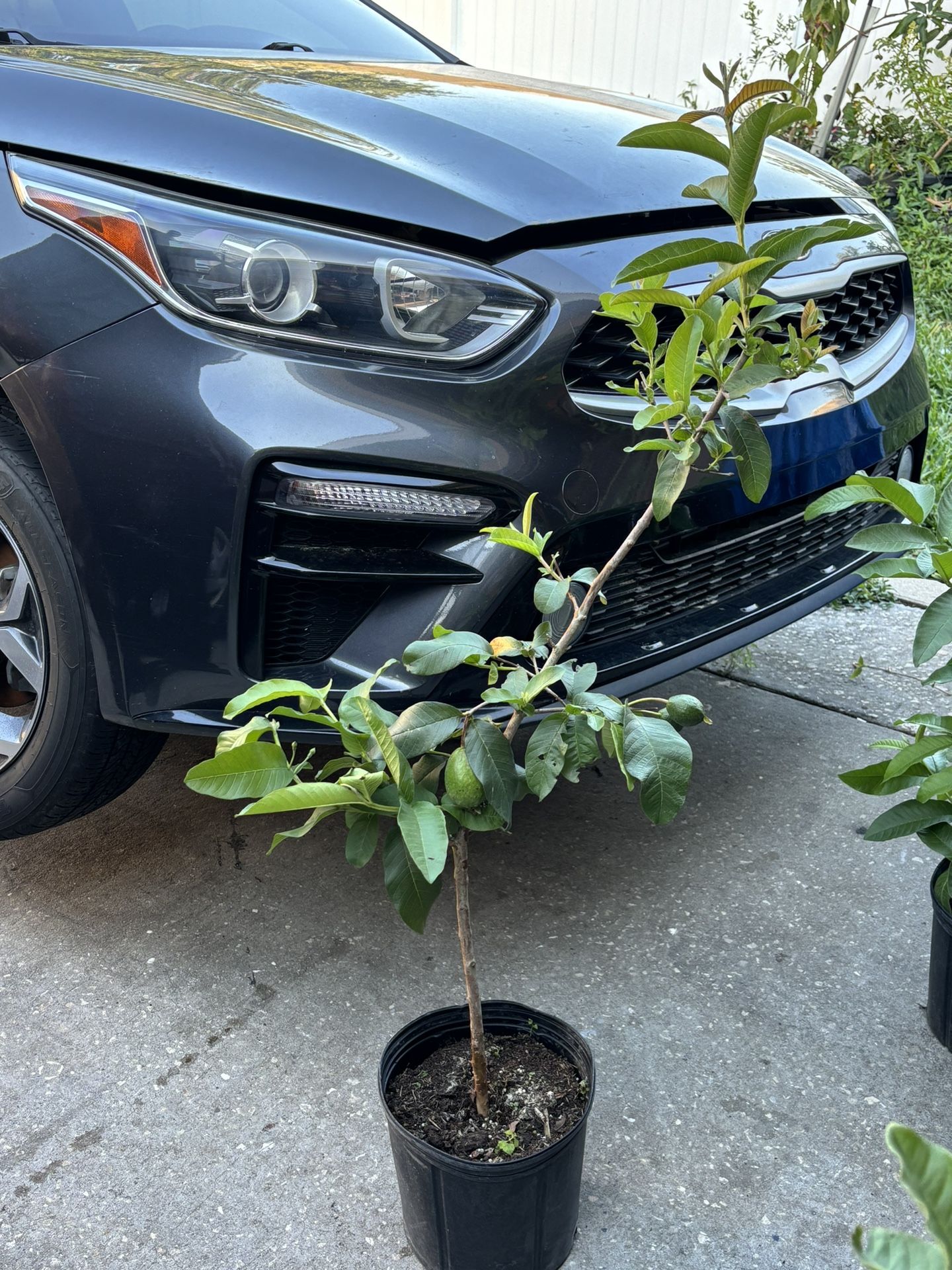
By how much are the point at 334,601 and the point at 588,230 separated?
66cm

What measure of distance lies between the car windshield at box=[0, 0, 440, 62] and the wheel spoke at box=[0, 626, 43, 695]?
1.22 meters

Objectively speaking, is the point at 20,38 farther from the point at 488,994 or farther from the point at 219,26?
the point at 488,994

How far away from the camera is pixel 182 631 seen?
157cm

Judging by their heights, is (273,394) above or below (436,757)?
above

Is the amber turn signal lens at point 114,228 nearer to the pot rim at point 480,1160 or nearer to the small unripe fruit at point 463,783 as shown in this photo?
the small unripe fruit at point 463,783

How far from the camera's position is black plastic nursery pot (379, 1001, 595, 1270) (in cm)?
121

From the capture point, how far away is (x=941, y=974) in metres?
1.63

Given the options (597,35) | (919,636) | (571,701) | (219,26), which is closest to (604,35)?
(597,35)

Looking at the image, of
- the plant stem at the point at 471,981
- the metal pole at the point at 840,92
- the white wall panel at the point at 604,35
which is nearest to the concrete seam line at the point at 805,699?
the plant stem at the point at 471,981

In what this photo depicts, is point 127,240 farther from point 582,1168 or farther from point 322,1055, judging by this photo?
point 582,1168

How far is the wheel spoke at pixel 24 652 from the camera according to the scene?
5.68 ft

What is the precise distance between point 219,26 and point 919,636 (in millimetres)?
2119

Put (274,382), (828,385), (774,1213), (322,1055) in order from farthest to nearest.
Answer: (828,385) < (322,1055) < (274,382) < (774,1213)

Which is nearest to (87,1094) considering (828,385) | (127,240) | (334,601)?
(334,601)
